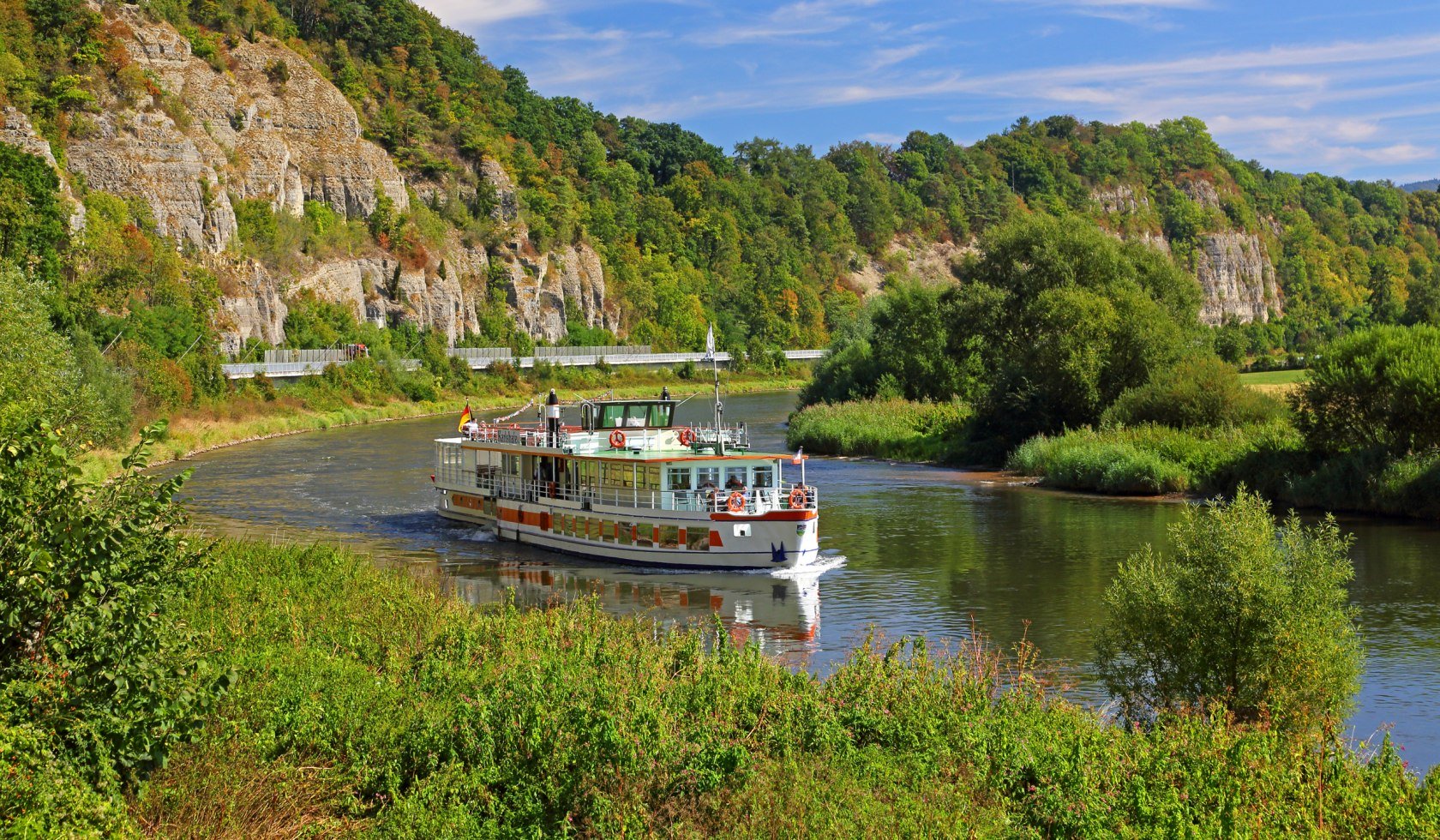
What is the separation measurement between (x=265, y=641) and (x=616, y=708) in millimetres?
6177

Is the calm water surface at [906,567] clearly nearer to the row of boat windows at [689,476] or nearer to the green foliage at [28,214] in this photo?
the row of boat windows at [689,476]

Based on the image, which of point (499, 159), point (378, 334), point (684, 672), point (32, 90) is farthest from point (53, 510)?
point (499, 159)

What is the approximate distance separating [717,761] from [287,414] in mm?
78629

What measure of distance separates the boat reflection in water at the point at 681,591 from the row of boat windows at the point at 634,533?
31.9 inches

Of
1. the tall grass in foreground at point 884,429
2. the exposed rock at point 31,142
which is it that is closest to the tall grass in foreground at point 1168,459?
the tall grass in foreground at point 884,429

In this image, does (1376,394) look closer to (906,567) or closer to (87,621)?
(906,567)

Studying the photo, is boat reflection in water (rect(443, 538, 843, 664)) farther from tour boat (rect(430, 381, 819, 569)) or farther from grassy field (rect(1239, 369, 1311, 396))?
grassy field (rect(1239, 369, 1311, 396))

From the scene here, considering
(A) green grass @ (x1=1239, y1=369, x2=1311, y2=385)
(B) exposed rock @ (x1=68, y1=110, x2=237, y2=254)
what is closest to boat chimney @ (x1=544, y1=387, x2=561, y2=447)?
(A) green grass @ (x1=1239, y1=369, x2=1311, y2=385)

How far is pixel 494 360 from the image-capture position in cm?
12656

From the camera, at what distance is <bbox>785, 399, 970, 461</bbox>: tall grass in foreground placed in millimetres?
A: 67750

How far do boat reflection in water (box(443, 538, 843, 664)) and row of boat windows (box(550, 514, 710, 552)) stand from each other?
810mm

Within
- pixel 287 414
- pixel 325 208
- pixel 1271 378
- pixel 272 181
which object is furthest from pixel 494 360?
pixel 1271 378

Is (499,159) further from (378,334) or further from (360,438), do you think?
(360,438)

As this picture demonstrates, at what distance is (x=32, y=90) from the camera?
9794 centimetres
